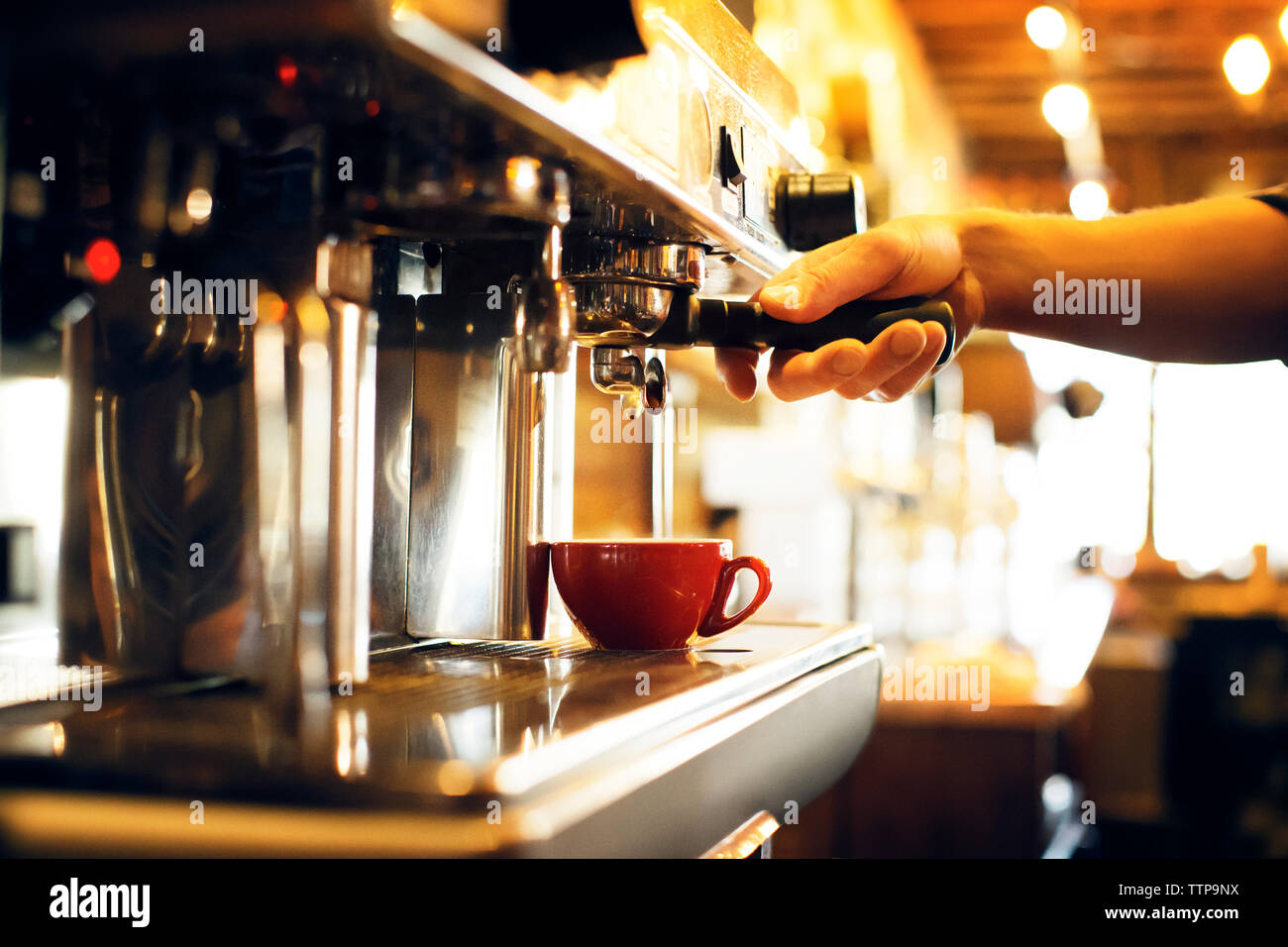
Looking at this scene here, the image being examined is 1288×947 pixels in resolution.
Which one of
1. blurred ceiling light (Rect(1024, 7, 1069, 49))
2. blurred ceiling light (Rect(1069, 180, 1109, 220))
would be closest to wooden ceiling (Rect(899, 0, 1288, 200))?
blurred ceiling light (Rect(1069, 180, 1109, 220))

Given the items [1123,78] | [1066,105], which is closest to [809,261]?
[1066,105]

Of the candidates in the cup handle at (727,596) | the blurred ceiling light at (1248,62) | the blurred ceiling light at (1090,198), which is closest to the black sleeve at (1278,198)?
the cup handle at (727,596)

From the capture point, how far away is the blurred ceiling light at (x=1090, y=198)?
3969 millimetres

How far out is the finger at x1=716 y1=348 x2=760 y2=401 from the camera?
1.06 meters

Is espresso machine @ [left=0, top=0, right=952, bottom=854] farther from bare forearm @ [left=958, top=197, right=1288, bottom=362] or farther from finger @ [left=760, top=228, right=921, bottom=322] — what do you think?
bare forearm @ [left=958, top=197, right=1288, bottom=362]

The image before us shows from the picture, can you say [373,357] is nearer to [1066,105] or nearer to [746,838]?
[746,838]

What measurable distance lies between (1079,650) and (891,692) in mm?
1609

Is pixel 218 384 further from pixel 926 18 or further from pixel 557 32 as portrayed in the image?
pixel 926 18

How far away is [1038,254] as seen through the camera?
117cm

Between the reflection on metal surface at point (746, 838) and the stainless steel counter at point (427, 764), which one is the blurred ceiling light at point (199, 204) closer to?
the stainless steel counter at point (427, 764)

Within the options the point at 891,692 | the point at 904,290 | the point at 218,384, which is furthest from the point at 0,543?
the point at 891,692

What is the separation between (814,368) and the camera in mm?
957

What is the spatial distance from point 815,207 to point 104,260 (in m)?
0.57

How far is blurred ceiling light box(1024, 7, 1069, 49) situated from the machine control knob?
2257mm
